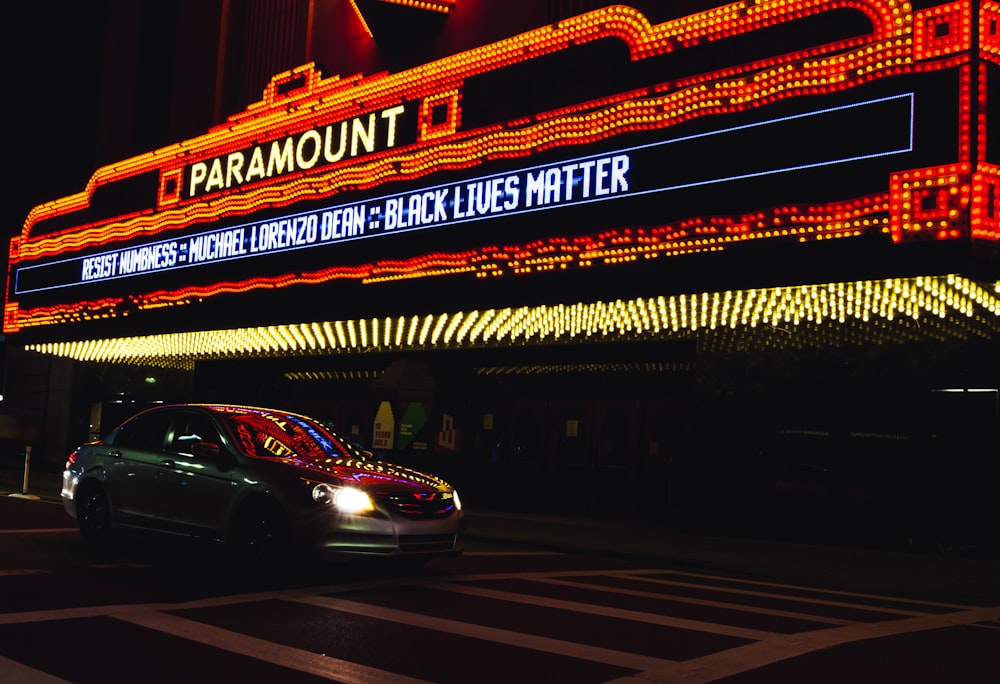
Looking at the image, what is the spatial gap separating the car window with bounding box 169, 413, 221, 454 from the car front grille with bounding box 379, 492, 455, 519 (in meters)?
2.14

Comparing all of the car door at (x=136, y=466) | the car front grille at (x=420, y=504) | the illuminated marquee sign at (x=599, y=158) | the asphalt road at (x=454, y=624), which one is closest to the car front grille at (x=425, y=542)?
the car front grille at (x=420, y=504)

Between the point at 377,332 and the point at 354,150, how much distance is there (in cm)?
355

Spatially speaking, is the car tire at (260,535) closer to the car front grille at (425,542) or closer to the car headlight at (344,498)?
the car headlight at (344,498)

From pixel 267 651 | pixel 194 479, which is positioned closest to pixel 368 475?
pixel 194 479

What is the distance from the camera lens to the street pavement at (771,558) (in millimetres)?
12227

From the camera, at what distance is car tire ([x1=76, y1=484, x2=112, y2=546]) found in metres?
11.5

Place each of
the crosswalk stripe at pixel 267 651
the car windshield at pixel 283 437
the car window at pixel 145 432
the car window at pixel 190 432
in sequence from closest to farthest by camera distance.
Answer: the crosswalk stripe at pixel 267 651
the car windshield at pixel 283 437
the car window at pixel 190 432
the car window at pixel 145 432

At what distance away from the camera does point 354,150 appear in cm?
2072

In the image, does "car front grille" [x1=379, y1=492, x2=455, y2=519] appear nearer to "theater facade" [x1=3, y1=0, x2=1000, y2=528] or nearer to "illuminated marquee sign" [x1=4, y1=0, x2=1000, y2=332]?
"theater facade" [x1=3, y1=0, x2=1000, y2=528]

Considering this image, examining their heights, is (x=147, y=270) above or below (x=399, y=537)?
above

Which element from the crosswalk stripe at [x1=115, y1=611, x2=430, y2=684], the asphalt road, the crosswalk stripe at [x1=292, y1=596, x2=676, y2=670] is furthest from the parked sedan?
the crosswalk stripe at [x1=115, y1=611, x2=430, y2=684]

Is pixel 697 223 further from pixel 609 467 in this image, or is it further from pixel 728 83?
pixel 609 467

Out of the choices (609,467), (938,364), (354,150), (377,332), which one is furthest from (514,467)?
(938,364)

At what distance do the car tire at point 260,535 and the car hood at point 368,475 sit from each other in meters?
0.48
